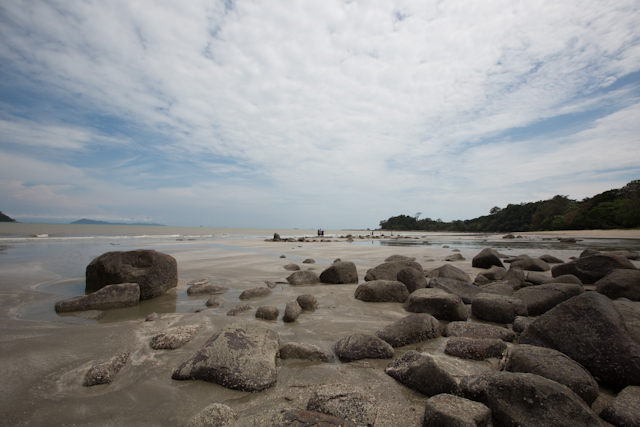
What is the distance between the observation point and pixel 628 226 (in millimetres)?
40594

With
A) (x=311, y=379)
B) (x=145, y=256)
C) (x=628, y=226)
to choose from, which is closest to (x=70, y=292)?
(x=145, y=256)

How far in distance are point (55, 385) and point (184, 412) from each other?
4.59ft

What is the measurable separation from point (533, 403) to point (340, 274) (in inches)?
214

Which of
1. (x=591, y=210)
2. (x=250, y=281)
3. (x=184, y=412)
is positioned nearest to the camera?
(x=184, y=412)

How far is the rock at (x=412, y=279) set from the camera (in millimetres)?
6039

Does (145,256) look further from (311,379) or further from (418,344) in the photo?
(418,344)

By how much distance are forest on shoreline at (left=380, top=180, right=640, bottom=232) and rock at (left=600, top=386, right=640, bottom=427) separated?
56102 millimetres

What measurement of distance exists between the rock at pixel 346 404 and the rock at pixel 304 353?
0.81 meters

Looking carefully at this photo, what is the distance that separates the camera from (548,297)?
4.69 metres

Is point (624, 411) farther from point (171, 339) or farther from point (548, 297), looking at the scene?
point (171, 339)

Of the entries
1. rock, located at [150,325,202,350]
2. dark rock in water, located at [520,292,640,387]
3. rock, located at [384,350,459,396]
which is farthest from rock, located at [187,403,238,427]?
dark rock in water, located at [520,292,640,387]

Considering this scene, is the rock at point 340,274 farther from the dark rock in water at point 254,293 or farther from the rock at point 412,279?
the dark rock in water at point 254,293

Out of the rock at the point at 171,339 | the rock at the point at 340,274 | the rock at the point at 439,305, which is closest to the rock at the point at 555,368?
the rock at the point at 439,305

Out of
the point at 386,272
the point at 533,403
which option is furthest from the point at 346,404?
the point at 386,272
